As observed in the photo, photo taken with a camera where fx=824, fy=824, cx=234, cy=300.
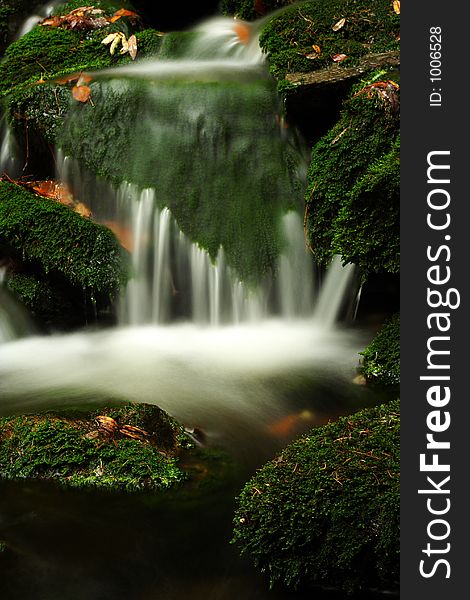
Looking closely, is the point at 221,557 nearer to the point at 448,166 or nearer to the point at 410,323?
the point at 410,323

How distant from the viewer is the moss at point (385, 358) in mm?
5059

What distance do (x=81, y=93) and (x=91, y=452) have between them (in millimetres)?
4019

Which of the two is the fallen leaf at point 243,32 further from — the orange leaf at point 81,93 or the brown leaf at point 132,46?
the orange leaf at point 81,93

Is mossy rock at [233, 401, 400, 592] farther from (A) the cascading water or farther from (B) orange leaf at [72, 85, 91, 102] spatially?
(B) orange leaf at [72, 85, 91, 102]

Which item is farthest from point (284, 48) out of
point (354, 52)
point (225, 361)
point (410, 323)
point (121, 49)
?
point (410, 323)

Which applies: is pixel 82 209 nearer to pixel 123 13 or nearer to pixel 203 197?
pixel 203 197

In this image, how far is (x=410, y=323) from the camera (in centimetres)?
272

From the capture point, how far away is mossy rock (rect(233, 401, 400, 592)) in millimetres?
3045

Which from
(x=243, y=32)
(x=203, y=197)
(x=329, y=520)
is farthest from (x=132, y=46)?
(x=329, y=520)

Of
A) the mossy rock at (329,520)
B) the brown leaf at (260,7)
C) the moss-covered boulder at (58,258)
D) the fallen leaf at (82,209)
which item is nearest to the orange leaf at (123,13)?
the brown leaf at (260,7)

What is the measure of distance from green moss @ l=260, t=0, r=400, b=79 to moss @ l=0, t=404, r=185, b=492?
375 centimetres

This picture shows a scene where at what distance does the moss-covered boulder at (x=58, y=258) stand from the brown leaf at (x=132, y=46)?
7.72 feet

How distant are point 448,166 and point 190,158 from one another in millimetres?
3980

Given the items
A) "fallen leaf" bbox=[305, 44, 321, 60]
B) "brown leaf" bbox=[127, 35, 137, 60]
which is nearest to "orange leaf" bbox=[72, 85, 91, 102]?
"brown leaf" bbox=[127, 35, 137, 60]
